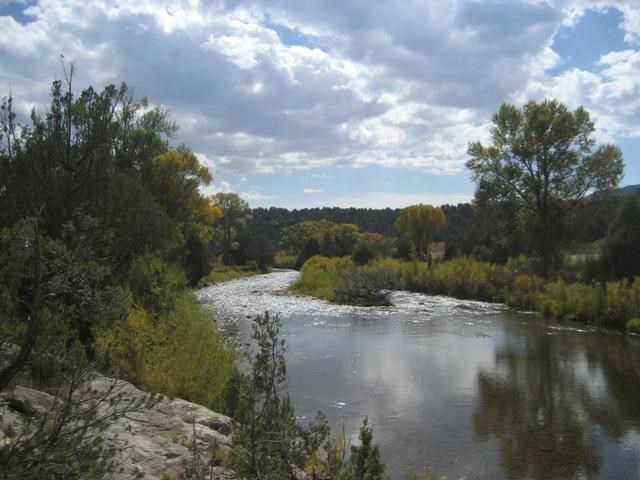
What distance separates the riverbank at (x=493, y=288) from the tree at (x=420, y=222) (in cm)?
2395

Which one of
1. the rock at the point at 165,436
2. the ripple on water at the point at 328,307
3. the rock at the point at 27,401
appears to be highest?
the rock at the point at 27,401

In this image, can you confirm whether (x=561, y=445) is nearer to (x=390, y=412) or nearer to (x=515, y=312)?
(x=390, y=412)

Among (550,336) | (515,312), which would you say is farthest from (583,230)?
(550,336)

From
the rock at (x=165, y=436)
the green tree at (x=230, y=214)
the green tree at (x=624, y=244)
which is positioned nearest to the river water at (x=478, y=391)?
the rock at (x=165, y=436)

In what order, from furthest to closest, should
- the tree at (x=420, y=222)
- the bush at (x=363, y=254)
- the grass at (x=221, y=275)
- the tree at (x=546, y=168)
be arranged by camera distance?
the tree at (x=420, y=222)
the bush at (x=363, y=254)
the grass at (x=221, y=275)
the tree at (x=546, y=168)

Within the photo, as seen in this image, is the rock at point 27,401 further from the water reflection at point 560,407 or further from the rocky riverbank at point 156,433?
the water reflection at point 560,407

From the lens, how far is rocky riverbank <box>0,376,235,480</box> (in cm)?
567

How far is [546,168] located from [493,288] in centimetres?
838

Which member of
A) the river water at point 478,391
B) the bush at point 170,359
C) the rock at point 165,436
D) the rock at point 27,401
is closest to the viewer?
the rock at point 165,436

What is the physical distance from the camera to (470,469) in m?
7.88

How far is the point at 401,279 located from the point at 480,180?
8.64 m

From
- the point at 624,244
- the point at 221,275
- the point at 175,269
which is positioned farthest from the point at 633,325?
the point at 221,275

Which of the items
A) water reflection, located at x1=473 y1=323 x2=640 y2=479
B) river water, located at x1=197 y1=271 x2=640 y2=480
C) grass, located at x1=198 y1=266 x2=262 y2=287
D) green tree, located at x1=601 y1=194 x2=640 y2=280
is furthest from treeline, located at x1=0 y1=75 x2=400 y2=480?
grass, located at x1=198 y1=266 x2=262 y2=287

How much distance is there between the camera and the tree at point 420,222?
68.6 m
